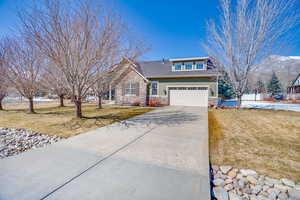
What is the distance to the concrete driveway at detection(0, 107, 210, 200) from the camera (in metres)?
1.93

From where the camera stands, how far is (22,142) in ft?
13.2

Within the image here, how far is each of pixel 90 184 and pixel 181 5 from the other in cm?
1077

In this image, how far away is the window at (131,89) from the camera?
15586 millimetres

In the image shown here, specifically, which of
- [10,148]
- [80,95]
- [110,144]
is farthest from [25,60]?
[110,144]

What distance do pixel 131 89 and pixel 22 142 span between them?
1223cm

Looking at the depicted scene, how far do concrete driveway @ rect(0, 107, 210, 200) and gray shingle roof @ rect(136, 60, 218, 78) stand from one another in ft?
34.8

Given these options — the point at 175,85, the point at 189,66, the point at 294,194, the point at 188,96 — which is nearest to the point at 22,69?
the point at 175,85

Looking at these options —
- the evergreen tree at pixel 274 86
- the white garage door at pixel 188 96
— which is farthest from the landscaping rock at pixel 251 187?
the evergreen tree at pixel 274 86

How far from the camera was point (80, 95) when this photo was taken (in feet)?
21.7

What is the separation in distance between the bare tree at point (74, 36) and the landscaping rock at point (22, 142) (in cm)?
245

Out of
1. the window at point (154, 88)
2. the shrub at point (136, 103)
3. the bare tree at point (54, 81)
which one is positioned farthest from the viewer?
the window at point (154, 88)

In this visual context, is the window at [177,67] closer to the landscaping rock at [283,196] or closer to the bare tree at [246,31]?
the bare tree at [246,31]

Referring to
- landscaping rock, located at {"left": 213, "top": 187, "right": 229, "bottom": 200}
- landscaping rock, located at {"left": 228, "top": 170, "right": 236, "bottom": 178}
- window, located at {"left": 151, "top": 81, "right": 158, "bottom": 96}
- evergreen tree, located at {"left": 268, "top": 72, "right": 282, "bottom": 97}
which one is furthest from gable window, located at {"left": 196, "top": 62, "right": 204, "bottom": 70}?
evergreen tree, located at {"left": 268, "top": 72, "right": 282, "bottom": 97}

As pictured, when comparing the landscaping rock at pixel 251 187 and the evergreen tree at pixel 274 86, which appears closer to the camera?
the landscaping rock at pixel 251 187
